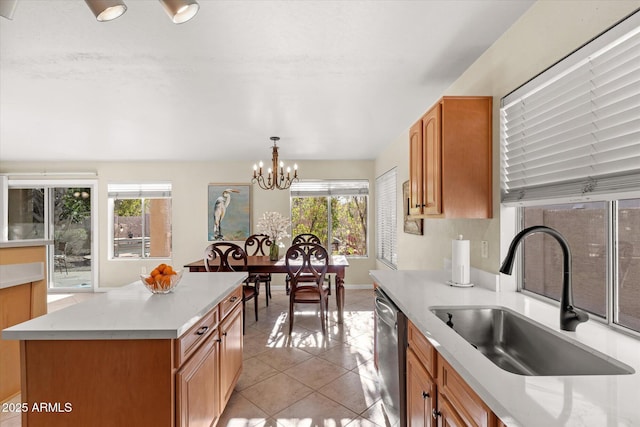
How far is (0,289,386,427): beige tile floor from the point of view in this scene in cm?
212

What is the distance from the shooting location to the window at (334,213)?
5.98 metres

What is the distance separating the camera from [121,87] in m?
2.66

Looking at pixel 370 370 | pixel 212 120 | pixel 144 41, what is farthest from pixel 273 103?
pixel 370 370

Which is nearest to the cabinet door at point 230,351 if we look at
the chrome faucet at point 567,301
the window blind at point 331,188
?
the chrome faucet at point 567,301

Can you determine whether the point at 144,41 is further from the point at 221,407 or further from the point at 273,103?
the point at 221,407

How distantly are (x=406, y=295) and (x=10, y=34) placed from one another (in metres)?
2.82

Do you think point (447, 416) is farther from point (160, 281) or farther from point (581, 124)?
point (160, 281)

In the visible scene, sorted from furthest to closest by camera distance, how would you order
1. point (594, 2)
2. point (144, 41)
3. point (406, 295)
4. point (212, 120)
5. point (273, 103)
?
point (212, 120), point (273, 103), point (144, 41), point (406, 295), point (594, 2)

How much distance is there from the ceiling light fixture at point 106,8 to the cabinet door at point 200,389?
141 centimetres

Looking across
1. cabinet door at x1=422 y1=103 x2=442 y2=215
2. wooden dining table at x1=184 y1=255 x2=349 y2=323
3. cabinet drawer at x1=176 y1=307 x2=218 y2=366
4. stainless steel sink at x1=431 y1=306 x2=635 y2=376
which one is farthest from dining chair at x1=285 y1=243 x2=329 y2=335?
stainless steel sink at x1=431 y1=306 x2=635 y2=376

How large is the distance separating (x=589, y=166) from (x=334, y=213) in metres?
4.79

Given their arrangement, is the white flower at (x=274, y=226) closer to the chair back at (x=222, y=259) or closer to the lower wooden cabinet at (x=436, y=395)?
the chair back at (x=222, y=259)

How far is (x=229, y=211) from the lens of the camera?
234 inches

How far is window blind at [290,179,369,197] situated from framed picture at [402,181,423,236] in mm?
1894
